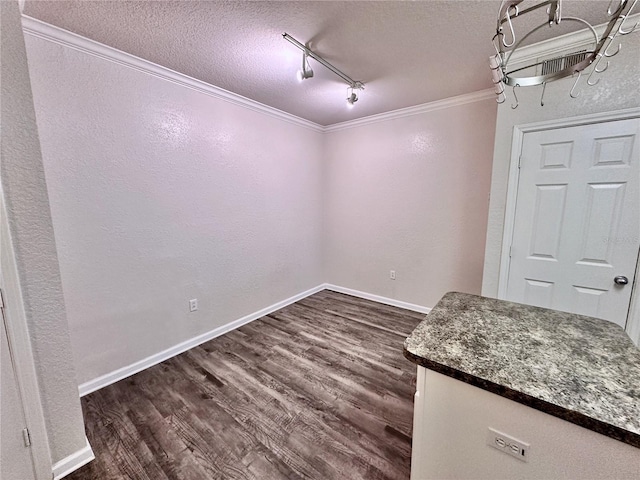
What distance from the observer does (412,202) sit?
3430 millimetres

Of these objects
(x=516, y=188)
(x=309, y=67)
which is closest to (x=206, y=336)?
(x=309, y=67)

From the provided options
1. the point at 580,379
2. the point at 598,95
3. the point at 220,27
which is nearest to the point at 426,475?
the point at 580,379

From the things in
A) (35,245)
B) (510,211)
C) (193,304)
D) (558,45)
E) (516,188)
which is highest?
(558,45)

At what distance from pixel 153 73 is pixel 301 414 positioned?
294 centimetres

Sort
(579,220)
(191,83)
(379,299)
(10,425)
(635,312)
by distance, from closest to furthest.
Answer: (10,425), (635,312), (579,220), (191,83), (379,299)

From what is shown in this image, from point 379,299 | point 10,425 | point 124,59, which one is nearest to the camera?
point 10,425

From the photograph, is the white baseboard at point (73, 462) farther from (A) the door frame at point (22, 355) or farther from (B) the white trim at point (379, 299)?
(B) the white trim at point (379, 299)

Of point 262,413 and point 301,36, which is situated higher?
point 301,36

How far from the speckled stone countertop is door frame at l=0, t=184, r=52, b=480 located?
1758mm

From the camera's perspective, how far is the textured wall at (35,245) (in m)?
1.18

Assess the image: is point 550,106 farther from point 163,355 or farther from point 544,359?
point 163,355

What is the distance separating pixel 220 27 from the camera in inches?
69.3

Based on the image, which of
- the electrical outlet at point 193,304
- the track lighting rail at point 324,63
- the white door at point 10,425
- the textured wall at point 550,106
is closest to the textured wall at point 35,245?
the white door at point 10,425

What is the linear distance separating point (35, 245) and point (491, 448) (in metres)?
2.13
